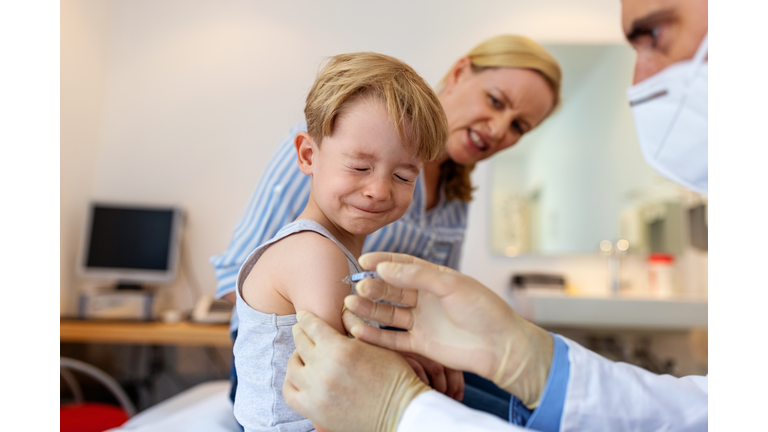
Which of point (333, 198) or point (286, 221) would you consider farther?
point (286, 221)

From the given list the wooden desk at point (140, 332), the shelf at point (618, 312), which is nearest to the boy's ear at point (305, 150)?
the wooden desk at point (140, 332)

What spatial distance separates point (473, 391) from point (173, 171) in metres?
1.37

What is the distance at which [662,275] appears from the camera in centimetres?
260

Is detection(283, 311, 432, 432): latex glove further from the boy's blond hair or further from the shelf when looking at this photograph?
the shelf

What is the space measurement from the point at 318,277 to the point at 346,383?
121 millimetres

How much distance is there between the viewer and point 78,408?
175 cm

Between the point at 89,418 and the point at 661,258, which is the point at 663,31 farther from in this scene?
the point at 661,258

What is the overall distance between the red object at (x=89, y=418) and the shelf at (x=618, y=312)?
64.6 inches

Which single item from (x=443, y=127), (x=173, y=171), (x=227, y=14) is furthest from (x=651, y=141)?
(x=173, y=171)

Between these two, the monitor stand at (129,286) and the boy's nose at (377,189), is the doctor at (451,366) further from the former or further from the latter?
the monitor stand at (129,286)

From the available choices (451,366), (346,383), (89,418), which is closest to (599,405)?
(451,366)

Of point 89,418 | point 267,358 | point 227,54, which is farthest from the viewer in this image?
point 89,418

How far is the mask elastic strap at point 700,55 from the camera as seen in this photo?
2.24 feet
